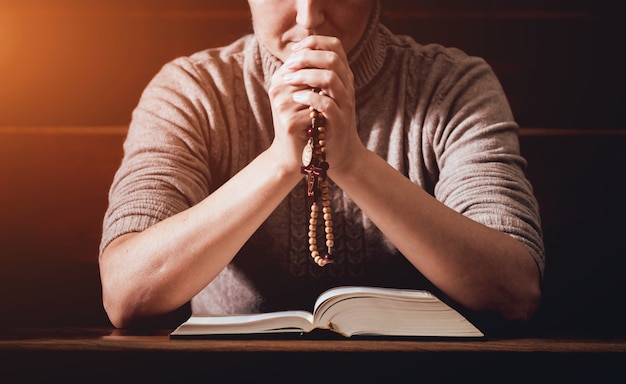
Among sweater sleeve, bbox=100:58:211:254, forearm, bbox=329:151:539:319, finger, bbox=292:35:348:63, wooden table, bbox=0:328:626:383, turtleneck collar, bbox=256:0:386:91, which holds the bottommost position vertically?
wooden table, bbox=0:328:626:383

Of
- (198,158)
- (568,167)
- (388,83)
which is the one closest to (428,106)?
(388,83)

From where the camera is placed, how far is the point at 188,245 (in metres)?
0.96

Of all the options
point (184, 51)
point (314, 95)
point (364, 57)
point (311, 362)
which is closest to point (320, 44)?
point (314, 95)

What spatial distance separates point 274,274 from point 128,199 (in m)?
0.33

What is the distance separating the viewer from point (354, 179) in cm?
97

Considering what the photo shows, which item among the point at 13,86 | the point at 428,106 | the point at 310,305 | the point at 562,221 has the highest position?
the point at 13,86

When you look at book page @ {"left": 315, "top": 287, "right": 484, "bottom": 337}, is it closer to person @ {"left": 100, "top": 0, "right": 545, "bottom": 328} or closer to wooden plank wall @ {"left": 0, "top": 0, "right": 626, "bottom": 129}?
person @ {"left": 100, "top": 0, "right": 545, "bottom": 328}

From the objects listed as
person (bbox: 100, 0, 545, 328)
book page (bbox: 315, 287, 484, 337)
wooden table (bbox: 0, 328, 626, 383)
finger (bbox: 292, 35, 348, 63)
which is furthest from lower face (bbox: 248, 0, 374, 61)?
wooden table (bbox: 0, 328, 626, 383)

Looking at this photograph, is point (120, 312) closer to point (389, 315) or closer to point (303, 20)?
point (389, 315)

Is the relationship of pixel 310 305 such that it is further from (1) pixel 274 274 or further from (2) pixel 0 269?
(2) pixel 0 269

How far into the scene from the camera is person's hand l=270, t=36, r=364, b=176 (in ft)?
2.96

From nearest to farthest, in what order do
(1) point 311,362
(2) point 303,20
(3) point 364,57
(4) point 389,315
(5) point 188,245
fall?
(1) point 311,362
(4) point 389,315
(5) point 188,245
(2) point 303,20
(3) point 364,57

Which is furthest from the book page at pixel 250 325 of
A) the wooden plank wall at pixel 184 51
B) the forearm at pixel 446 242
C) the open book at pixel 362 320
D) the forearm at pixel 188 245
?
the wooden plank wall at pixel 184 51

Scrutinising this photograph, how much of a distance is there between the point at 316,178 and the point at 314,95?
0.12 metres
